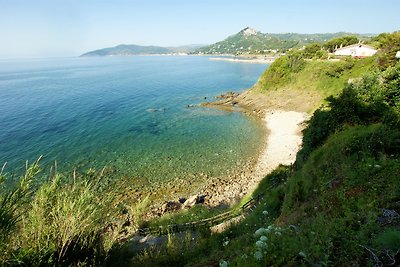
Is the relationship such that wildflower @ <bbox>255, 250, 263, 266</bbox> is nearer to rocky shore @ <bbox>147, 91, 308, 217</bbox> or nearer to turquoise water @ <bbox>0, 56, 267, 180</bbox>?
rocky shore @ <bbox>147, 91, 308, 217</bbox>

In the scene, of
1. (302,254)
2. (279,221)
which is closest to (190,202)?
(279,221)

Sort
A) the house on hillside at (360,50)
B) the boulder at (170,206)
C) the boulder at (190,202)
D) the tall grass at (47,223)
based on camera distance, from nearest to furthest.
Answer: the tall grass at (47,223)
the boulder at (170,206)
the boulder at (190,202)
the house on hillside at (360,50)

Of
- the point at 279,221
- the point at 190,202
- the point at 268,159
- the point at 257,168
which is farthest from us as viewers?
the point at 268,159

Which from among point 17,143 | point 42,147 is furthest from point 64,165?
point 17,143

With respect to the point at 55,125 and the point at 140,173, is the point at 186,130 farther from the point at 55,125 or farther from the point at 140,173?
the point at 55,125

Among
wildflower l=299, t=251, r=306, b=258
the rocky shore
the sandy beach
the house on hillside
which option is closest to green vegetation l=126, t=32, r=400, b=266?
wildflower l=299, t=251, r=306, b=258

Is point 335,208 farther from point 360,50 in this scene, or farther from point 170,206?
point 360,50

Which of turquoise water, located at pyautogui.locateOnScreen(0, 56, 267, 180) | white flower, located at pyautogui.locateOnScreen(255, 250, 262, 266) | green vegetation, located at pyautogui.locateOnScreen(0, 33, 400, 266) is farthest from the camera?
turquoise water, located at pyautogui.locateOnScreen(0, 56, 267, 180)

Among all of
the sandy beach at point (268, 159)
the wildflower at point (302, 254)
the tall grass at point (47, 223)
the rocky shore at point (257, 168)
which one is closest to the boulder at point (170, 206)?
the rocky shore at point (257, 168)

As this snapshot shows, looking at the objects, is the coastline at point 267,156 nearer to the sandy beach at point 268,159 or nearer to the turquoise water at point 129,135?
the sandy beach at point 268,159

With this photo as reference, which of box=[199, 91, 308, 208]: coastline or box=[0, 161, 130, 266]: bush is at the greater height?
box=[0, 161, 130, 266]: bush

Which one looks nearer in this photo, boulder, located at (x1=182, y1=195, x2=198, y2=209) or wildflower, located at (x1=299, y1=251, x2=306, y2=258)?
wildflower, located at (x1=299, y1=251, x2=306, y2=258)

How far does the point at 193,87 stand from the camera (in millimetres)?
92750

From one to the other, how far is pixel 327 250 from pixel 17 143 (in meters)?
48.1
